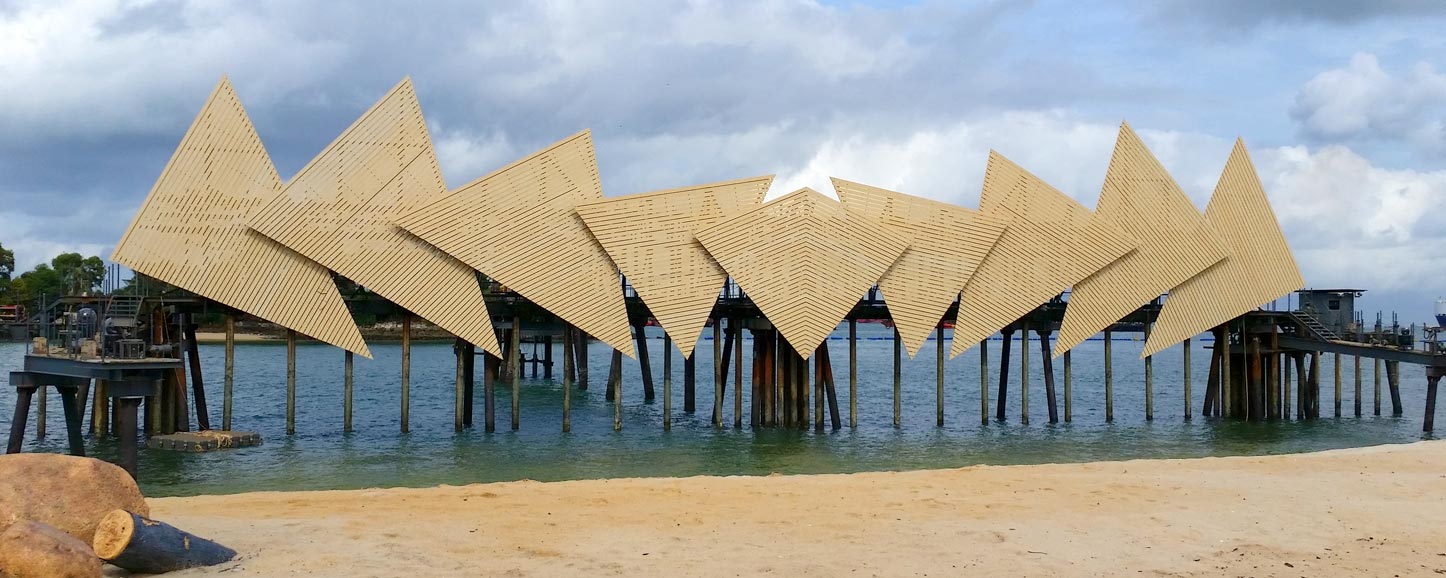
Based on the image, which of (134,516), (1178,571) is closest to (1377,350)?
(1178,571)

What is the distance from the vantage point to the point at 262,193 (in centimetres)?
2480

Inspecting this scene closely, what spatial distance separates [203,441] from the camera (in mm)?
23828

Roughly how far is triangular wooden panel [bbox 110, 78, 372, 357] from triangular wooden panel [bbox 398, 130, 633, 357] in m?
2.67

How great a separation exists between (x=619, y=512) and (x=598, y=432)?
14566 millimetres

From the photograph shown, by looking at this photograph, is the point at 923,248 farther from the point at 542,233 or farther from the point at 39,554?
the point at 39,554

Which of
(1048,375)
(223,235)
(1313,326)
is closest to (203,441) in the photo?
(223,235)

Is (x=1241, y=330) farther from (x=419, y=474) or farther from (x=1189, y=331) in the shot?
(x=419, y=474)

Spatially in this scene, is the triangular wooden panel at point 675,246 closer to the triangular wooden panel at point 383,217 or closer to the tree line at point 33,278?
the triangular wooden panel at point 383,217

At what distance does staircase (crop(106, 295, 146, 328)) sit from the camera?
953 inches

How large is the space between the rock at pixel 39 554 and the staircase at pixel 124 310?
16.2m

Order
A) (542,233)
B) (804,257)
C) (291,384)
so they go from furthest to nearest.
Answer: (804,257)
(542,233)
(291,384)

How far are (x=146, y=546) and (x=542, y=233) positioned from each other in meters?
16.9

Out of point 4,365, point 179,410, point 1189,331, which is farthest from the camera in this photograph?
point 4,365

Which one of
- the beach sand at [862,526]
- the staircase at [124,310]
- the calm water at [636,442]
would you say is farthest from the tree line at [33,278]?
the beach sand at [862,526]
